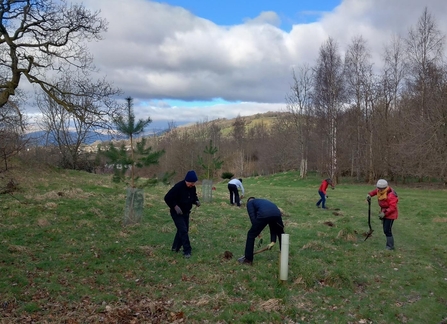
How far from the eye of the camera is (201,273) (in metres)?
7.77

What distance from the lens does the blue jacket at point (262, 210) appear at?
816 cm

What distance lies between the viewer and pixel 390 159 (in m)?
32.6

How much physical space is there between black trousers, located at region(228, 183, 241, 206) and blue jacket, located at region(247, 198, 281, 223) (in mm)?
9181

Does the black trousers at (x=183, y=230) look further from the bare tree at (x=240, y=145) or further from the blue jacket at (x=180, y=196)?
the bare tree at (x=240, y=145)

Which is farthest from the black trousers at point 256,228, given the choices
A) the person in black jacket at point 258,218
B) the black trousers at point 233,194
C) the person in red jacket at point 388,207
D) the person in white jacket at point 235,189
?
the black trousers at point 233,194

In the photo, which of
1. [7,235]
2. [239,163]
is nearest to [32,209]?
[7,235]

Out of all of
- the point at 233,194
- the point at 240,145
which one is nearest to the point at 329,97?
the point at 233,194

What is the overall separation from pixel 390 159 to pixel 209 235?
2634 centimetres

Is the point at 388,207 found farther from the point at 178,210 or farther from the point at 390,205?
the point at 178,210

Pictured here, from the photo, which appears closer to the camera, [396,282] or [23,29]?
[396,282]

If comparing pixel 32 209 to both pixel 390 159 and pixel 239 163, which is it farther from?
pixel 239 163

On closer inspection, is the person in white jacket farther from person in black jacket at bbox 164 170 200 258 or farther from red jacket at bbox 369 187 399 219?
person in black jacket at bbox 164 170 200 258

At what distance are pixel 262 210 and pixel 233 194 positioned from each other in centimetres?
1100

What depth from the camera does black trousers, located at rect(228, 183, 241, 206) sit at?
17.8 meters
